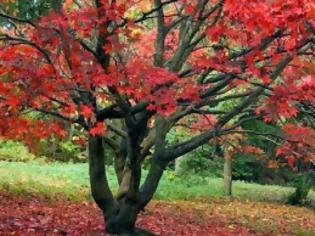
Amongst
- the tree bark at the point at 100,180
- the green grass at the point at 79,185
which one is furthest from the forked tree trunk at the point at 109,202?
the green grass at the point at 79,185

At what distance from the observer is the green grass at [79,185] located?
14.0 meters

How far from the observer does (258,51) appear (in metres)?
7.75

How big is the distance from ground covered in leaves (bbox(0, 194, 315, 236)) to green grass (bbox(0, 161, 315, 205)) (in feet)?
3.02

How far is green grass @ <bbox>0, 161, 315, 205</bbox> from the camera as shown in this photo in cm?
1398

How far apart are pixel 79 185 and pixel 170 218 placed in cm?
468

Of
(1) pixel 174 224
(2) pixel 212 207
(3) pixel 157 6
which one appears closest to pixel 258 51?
(3) pixel 157 6

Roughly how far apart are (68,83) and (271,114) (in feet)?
9.08

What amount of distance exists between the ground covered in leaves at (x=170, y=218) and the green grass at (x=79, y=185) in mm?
920

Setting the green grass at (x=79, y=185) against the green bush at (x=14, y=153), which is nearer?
the green grass at (x=79, y=185)

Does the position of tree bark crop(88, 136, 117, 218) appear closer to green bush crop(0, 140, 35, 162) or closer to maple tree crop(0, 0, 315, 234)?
maple tree crop(0, 0, 315, 234)

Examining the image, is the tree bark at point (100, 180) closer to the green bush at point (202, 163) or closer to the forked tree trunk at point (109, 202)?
the forked tree trunk at point (109, 202)

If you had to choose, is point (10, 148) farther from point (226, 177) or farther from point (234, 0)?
point (234, 0)

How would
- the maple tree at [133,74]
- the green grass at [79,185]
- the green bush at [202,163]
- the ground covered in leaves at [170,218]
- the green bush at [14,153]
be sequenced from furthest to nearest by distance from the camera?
the green bush at [14,153], the green bush at [202,163], the green grass at [79,185], the ground covered in leaves at [170,218], the maple tree at [133,74]

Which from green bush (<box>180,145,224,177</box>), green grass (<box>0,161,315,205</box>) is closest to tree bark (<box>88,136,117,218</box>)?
green grass (<box>0,161,315,205</box>)
